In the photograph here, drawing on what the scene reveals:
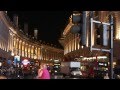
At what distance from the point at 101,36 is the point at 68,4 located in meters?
1.06

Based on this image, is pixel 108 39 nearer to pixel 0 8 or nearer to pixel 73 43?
pixel 0 8

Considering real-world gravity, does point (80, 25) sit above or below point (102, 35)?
above

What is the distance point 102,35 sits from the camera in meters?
8.84

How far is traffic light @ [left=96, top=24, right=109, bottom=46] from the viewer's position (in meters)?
8.80

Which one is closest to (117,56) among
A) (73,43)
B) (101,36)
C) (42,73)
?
(42,73)

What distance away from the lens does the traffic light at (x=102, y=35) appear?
8.80 meters

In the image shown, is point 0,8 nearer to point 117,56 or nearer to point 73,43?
point 117,56
